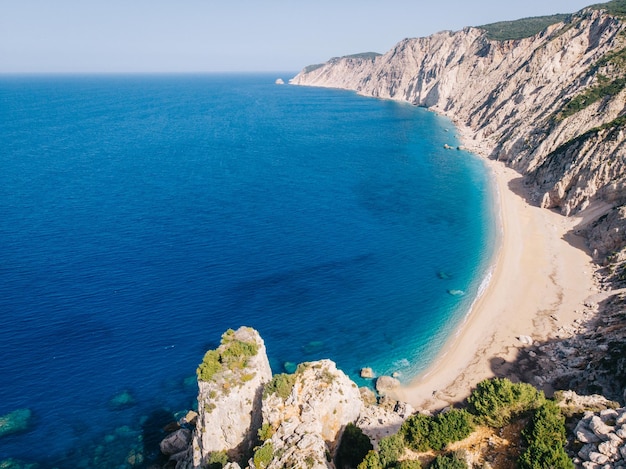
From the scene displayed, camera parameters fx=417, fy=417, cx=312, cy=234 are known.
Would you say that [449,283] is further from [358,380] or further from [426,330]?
[358,380]

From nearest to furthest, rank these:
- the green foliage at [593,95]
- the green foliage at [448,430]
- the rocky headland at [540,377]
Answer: the rocky headland at [540,377]
the green foliage at [448,430]
the green foliage at [593,95]

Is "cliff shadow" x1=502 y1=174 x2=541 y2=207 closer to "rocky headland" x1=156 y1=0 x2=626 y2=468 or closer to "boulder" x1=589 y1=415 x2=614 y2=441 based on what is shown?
"rocky headland" x1=156 y1=0 x2=626 y2=468

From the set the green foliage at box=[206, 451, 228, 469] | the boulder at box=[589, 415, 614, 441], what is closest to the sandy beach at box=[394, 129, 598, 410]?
the boulder at box=[589, 415, 614, 441]

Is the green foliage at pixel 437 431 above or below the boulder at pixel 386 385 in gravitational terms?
above

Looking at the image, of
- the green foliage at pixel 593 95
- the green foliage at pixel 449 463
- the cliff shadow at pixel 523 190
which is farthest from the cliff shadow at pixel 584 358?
the green foliage at pixel 593 95

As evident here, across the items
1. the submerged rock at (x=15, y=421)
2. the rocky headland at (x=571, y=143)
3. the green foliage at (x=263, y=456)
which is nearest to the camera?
the green foliage at (x=263, y=456)

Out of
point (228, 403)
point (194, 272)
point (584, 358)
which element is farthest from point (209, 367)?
point (584, 358)

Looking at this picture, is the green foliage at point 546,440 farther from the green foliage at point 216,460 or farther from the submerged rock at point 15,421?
the submerged rock at point 15,421
